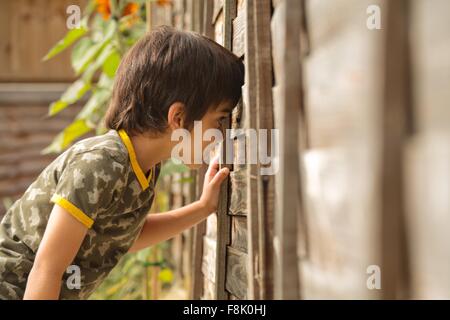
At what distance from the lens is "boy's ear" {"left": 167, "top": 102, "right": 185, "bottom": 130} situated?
1879 millimetres

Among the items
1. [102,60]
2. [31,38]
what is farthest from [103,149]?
[31,38]

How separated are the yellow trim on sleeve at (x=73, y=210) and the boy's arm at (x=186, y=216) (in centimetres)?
48

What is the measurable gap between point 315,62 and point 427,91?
392 millimetres

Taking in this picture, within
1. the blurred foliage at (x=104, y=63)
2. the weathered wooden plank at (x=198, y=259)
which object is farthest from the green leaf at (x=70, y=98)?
the weathered wooden plank at (x=198, y=259)

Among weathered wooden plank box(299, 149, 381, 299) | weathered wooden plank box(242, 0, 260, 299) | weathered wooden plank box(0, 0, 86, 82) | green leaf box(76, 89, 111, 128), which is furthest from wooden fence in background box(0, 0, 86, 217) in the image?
weathered wooden plank box(299, 149, 381, 299)

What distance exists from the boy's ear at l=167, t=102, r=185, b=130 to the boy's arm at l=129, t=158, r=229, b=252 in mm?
214

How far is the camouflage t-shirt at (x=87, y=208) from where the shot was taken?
5.63ft

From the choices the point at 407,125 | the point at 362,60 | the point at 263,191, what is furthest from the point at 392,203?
the point at 263,191

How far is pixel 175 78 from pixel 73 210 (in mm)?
461

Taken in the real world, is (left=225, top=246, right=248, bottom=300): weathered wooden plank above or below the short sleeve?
below

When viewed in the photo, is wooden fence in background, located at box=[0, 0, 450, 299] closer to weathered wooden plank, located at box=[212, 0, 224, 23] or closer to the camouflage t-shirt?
weathered wooden plank, located at box=[212, 0, 224, 23]

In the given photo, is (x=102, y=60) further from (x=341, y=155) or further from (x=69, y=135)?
(x=341, y=155)

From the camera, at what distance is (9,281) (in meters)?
1.88

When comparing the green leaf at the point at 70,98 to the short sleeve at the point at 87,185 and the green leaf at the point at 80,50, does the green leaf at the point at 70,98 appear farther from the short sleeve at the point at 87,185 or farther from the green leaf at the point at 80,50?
the short sleeve at the point at 87,185
